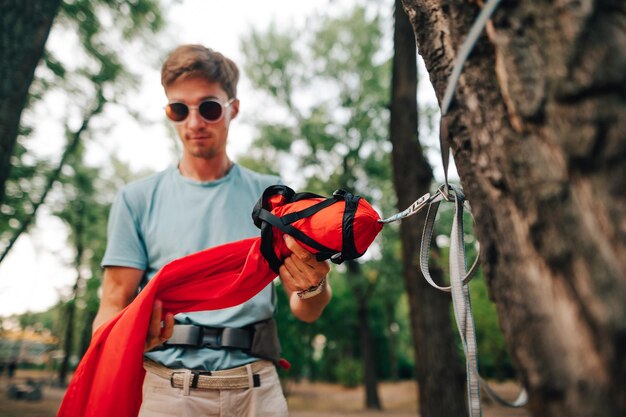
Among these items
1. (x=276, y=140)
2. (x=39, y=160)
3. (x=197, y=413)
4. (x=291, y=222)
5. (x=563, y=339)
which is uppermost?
(x=276, y=140)

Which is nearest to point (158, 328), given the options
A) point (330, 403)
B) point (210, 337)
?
point (210, 337)

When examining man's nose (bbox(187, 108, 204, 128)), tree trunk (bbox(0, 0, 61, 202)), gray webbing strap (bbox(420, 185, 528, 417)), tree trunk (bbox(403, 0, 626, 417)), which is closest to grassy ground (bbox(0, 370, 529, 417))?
tree trunk (bbox(0, 0, 61, 202))

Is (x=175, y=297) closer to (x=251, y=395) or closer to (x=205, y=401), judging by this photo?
(x=205, y=401)

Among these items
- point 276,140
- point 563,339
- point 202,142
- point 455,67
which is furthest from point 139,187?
point 276,140

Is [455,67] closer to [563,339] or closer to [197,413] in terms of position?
[563,339]

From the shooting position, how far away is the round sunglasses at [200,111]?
2.63 metres

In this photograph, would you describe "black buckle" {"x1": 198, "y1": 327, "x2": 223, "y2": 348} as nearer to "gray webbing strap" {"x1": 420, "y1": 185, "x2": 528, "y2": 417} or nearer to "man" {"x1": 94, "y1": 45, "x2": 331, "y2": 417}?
"man" {"x1": 94, "y1": 45, "x2": 331, "y2": 417}

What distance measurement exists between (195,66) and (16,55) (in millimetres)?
2395

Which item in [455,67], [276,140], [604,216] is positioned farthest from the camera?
[276,140]

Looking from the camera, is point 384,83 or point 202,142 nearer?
point 202,142

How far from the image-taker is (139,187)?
8.76 ft

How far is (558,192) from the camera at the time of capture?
928 mm

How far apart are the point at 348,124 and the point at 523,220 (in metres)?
21.6

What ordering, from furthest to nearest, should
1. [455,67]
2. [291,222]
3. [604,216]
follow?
[291,222], [455,67], [604,216]
